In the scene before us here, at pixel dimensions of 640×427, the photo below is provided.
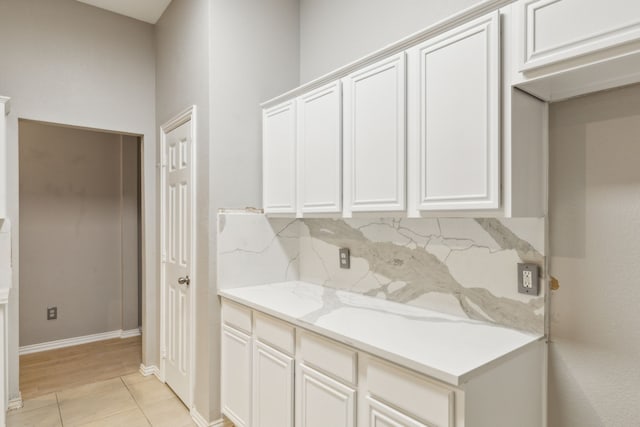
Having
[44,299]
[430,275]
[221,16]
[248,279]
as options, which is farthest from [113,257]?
[430,275]

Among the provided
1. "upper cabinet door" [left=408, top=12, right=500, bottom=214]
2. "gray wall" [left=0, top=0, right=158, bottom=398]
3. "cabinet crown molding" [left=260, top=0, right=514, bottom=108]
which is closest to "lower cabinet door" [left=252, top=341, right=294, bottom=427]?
"upper cabinet door" [left=408, top=12, right=500, bottom=214]

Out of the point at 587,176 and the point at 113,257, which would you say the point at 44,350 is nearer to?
the point at 113,257

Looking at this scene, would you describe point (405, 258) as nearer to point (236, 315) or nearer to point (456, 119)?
point (456, 119)

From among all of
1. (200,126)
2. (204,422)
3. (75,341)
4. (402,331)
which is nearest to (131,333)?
(75,341)

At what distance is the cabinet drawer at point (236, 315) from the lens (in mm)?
2193

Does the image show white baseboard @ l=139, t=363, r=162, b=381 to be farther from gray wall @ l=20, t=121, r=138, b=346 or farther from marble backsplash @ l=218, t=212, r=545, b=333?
marble backsplash @ l=218, t=212, r=545, b=333

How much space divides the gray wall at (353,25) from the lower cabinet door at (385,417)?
1.79 m

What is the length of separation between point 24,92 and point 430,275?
10.1ft

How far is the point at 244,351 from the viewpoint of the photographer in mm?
2213

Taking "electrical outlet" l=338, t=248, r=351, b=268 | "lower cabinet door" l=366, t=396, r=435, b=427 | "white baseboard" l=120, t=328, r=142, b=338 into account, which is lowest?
"white baseboard" l=120, t=328, r=142, b=338

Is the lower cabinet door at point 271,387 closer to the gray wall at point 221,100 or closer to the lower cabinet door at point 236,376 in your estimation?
the lower cabinet door at point 236,376

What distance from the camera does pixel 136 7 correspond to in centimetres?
306

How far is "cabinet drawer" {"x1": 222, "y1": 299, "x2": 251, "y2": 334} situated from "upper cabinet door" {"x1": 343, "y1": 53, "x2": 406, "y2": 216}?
2.86ft

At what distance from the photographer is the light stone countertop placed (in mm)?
1263
